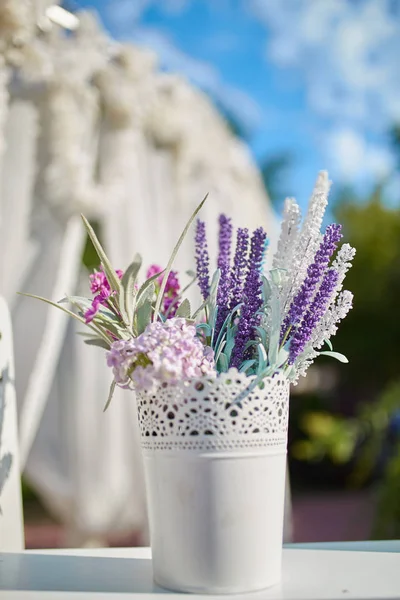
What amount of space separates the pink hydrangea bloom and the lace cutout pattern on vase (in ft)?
0.05

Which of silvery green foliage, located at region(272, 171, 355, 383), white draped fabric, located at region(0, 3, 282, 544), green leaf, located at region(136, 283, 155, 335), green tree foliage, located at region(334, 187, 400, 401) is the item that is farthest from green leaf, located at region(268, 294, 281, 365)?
green tree foliage, located at region(334, 187, 400, 401)

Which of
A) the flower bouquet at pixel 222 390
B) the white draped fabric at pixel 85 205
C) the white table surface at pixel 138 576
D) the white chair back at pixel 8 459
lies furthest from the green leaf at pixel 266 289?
the white draped fabric at pixel 85 205

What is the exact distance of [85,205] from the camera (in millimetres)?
1962

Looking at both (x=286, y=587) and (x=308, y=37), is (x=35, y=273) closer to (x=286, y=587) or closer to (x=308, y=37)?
(x=286, y=587)

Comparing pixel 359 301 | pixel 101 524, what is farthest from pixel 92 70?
pixel 359 301

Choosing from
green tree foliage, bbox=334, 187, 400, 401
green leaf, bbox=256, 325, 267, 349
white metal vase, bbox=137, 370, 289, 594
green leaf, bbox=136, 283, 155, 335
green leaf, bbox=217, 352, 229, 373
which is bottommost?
white metal vase, bbox=137, 370, 289, 594

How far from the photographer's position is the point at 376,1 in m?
13.3

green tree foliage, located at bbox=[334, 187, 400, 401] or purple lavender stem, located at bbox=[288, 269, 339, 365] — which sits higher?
green tree foliage, located at bbox=[334, 187, 400, 401]

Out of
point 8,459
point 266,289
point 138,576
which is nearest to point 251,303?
point 266,289

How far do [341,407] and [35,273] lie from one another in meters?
7.89

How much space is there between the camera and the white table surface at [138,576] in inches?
24.4

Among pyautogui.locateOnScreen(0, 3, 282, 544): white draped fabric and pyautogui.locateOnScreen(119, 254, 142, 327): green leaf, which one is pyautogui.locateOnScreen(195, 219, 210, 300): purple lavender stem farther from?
pyautogui.locateOnScreen(0, 3, 282, 544): white draped fabric

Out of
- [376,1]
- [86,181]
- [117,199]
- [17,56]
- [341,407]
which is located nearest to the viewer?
[17,56]

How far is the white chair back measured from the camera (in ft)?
2.92
